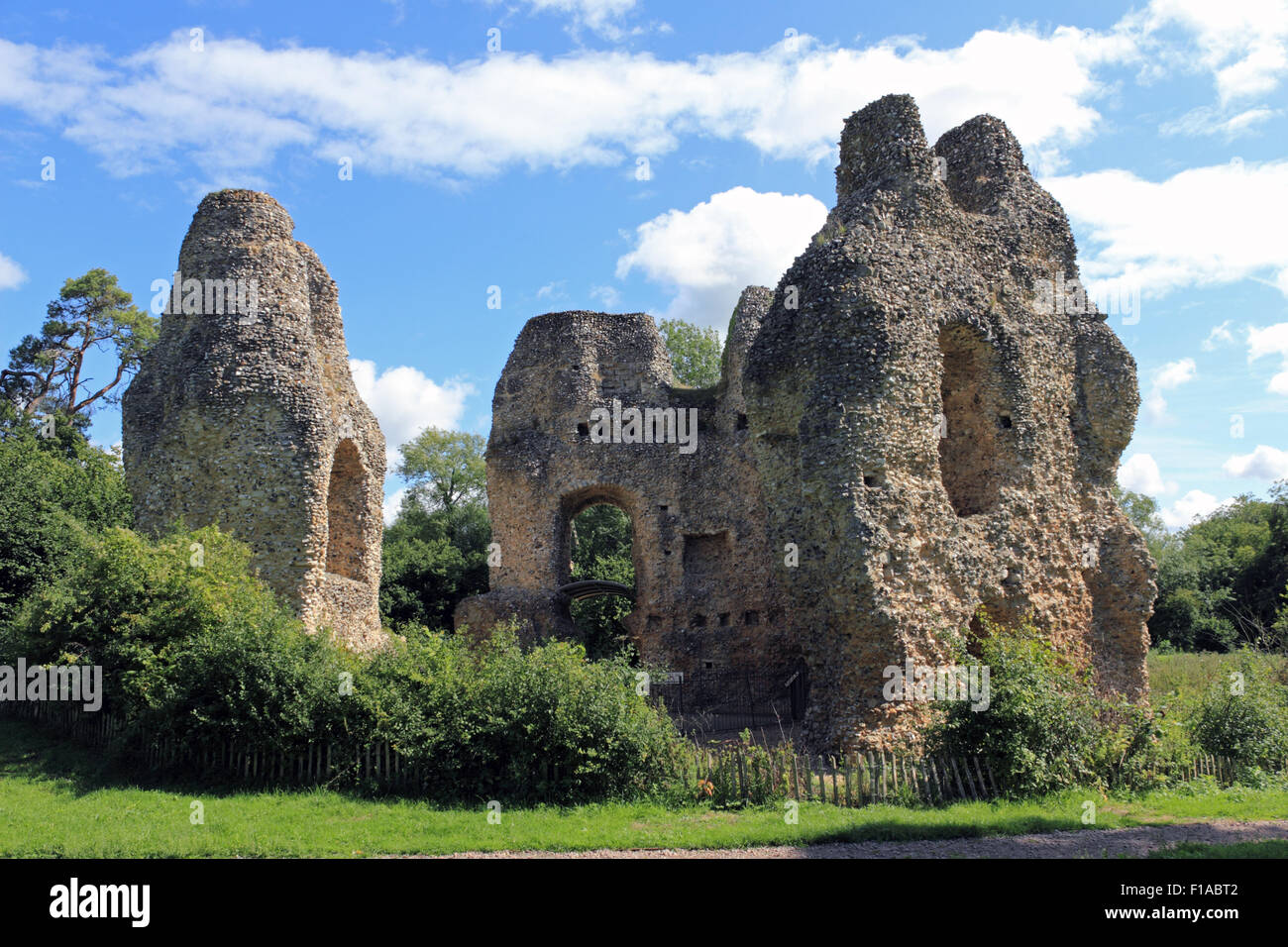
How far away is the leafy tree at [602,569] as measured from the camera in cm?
3238

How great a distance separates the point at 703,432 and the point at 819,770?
46.9 feet

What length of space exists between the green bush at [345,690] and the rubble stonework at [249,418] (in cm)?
262

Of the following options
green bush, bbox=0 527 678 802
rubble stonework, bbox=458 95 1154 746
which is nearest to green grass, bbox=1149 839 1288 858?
rubble stonework, bbox=458 95 1154 746

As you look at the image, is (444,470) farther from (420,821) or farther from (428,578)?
(420,821)

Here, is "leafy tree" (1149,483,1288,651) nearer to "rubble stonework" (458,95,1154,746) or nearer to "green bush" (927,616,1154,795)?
"rubble stonework" (458,95,1154,746)

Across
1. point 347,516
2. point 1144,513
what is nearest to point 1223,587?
point 1144,513

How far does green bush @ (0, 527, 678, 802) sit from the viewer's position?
12375 mm

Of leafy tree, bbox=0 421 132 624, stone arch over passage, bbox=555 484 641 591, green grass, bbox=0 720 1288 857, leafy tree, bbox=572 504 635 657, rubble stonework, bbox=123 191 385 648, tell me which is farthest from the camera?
leafy tree, bbox=572 504 635 657

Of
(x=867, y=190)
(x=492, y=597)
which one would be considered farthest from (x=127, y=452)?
(x=867, y=190)

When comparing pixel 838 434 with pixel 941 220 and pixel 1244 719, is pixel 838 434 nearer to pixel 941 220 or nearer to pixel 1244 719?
pixel 941 220

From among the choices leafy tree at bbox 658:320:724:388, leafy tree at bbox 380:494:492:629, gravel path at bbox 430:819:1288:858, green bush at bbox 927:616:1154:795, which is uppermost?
leafy tree at bbox 658:320:724:388

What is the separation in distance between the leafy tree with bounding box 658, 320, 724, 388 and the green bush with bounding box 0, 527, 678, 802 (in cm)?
2957

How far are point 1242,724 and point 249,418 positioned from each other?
1852 cm
